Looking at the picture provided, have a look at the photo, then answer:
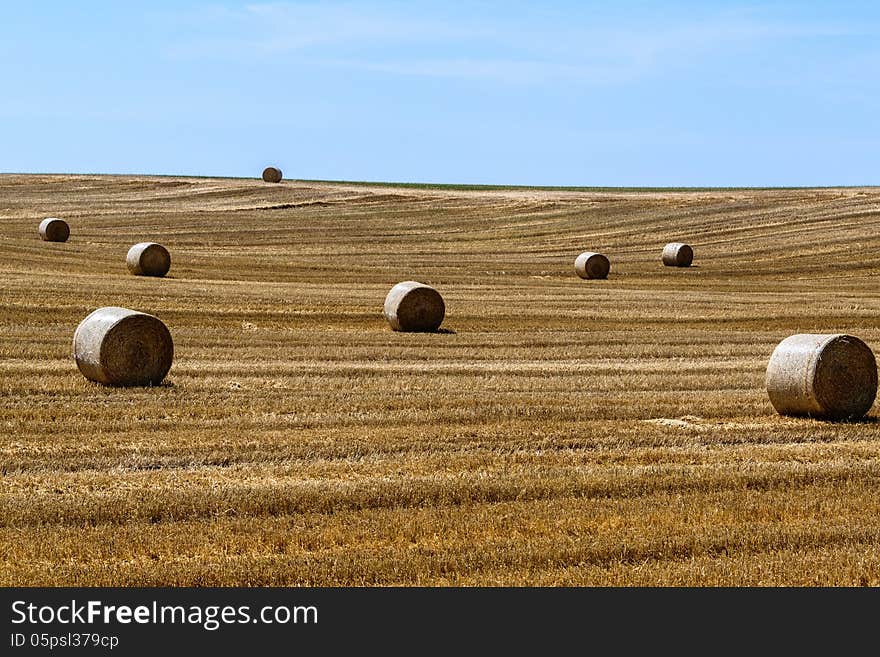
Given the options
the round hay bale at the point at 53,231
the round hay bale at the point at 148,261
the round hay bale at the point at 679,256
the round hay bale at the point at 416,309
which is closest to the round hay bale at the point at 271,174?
the round hay bale at the point at 53,231

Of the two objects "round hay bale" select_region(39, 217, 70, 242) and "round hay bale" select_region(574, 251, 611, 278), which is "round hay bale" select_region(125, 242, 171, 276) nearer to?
"round hay bale" select_region(39, 217, 70, 242)

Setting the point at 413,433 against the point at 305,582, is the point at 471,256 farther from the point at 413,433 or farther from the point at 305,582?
the point at 305,582

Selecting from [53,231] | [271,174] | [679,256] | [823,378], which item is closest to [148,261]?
[53,231]

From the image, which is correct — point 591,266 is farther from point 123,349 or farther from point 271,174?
point 271,174

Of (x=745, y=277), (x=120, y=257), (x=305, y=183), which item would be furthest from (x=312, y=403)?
(x=305, y=183)

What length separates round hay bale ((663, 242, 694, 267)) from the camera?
39812 mm

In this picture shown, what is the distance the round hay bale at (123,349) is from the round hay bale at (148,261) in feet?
51.9

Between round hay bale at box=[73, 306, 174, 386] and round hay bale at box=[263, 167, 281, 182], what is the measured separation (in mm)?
59114

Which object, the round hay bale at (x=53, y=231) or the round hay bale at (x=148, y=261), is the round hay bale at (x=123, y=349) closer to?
the round hay bale at (x=148, y=261)

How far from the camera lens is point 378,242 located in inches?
1860

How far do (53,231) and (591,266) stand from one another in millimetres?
17234

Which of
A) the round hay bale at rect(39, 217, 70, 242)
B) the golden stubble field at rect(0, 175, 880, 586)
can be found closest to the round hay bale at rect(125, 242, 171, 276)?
the golden stubble field at rect(0, 175, 880, 586)

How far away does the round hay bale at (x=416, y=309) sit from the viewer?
23609mm

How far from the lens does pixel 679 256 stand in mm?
39812
